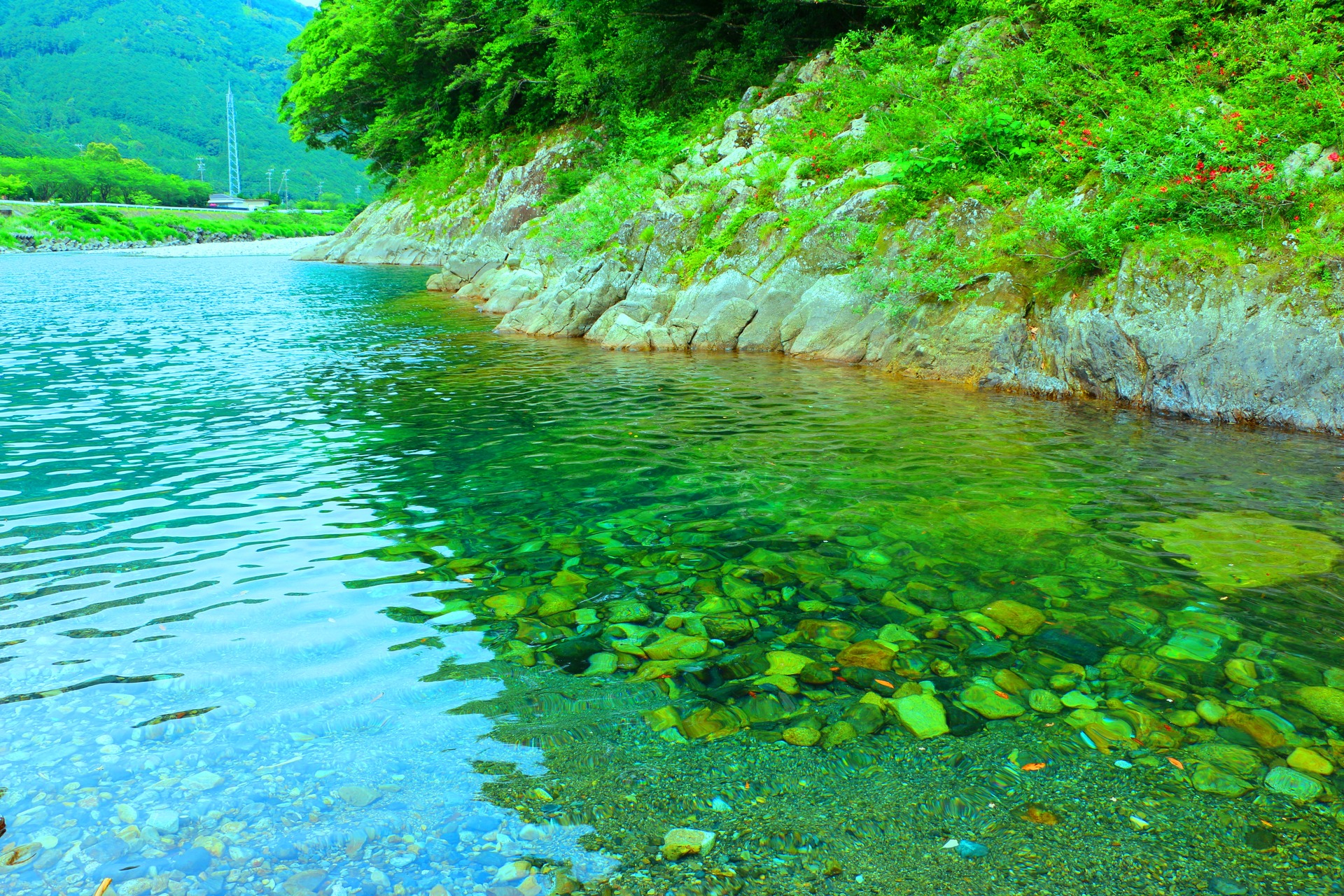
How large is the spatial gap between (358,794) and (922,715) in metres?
2.99

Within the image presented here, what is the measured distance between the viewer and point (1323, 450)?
31.3ft

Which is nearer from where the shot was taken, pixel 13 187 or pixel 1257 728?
pixel 1257 728

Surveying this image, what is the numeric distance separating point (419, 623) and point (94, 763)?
6.35 feet

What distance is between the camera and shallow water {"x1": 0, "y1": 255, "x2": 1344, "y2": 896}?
3.37 meters

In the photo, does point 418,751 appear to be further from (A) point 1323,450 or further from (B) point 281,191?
(B) point 281,191

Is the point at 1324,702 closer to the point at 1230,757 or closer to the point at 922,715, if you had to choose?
the point at 1230,757

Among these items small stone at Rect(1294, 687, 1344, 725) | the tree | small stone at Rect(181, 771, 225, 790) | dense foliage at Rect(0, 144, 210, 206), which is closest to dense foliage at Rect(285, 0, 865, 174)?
small stone at Rect(1294, 687, 1344, 725)

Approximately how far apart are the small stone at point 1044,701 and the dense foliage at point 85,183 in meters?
126

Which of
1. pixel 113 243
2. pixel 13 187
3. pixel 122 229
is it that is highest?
pixel 13 187

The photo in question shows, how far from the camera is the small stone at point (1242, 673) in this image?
4.59 m

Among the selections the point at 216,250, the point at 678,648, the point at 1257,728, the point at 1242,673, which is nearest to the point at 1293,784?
the point at 1257,728

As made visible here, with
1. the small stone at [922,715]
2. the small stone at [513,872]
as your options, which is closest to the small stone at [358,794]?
the small stone at [513,872]

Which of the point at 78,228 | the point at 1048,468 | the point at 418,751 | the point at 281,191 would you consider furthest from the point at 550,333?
the point at 281,191

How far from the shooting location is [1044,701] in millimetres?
4438
